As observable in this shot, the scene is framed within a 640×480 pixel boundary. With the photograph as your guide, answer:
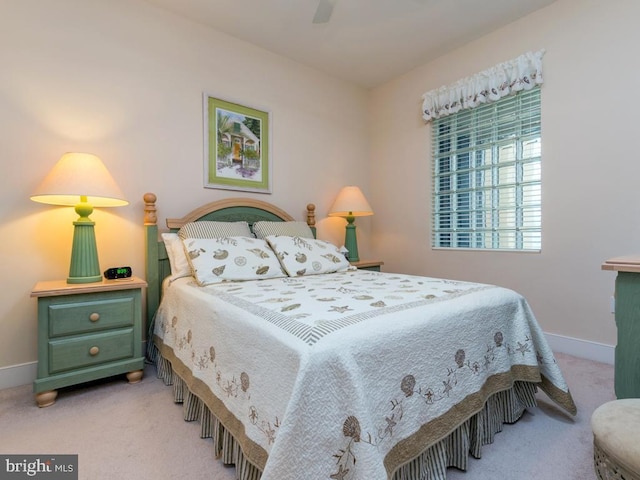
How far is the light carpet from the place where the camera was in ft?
4.09

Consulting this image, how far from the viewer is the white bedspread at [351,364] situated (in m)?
0.87

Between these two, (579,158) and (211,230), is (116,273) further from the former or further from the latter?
(579,158)

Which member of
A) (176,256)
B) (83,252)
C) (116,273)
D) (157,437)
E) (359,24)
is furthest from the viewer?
(359,24)

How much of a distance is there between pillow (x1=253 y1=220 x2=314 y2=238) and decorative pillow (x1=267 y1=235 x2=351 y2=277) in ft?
0.66

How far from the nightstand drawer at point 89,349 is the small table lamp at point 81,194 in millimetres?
355

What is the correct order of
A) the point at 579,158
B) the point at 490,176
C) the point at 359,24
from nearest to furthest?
the point at 579,158, the point at 359,24, the point at 490,176

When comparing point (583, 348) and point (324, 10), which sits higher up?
point (324, 10)

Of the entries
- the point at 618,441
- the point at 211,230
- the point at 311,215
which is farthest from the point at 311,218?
the point at 618,441

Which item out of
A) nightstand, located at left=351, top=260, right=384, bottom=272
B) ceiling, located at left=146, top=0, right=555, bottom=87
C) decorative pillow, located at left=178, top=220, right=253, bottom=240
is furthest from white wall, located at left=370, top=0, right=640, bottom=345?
decorative pillow, located at left=178, top=220, right=253, bottom=240

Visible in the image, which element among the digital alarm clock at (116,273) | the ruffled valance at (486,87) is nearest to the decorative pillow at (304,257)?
the digital alarm clock at (116,273)

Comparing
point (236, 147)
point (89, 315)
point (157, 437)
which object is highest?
point (236, 147)

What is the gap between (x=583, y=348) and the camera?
92.1 inches

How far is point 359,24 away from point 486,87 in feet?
3.96

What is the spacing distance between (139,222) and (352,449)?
2216mm
